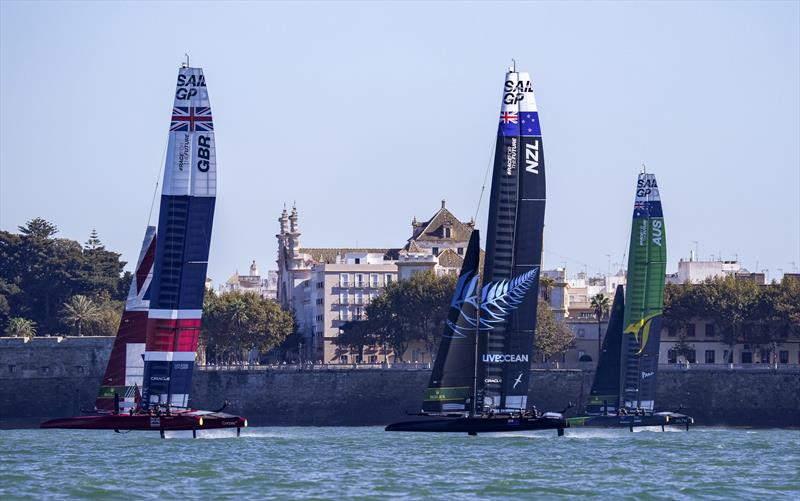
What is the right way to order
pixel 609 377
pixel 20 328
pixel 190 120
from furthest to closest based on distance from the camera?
pixel 20 328 < pixel 609 377 < pixel 190 120

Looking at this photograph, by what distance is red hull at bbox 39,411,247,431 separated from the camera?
70562 mm

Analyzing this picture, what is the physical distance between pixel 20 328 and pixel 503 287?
222 ft

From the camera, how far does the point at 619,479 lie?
60.2 m

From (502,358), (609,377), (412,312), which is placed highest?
(412,312)

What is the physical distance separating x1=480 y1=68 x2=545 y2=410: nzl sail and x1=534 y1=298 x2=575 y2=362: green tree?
55.6 metres

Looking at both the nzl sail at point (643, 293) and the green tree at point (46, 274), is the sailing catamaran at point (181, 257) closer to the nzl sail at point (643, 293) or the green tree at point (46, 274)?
the nzl sail at point (643, 293)

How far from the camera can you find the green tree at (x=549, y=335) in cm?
13162

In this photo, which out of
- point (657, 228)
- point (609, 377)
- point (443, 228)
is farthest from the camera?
point (443, 228)

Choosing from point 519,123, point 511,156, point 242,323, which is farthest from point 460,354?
point 242,323

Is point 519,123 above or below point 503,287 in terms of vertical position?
above

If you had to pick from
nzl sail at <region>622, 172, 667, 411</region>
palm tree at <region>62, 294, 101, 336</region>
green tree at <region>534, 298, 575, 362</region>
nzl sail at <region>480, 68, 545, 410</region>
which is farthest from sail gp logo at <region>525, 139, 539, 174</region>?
palm tree at <region>62, 294, 101, 336</region>

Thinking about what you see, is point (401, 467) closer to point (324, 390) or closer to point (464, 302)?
point (464, 302)

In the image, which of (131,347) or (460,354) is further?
(131,347)

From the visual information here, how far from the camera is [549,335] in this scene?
13238cm
